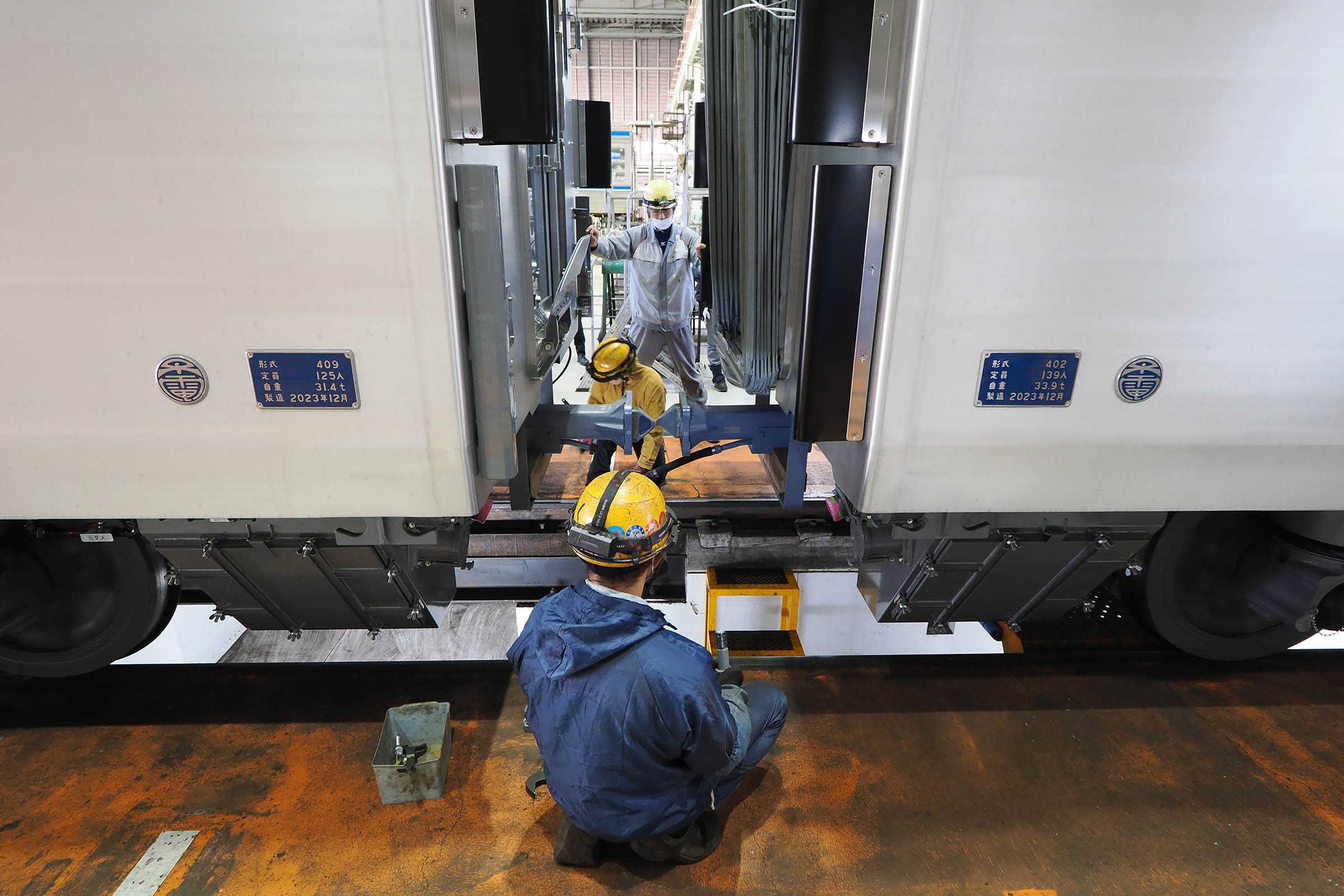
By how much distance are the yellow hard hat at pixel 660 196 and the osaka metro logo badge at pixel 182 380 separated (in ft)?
11.6

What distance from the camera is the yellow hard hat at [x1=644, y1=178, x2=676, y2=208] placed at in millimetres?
4566

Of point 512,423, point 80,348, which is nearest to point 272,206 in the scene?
point 80,348

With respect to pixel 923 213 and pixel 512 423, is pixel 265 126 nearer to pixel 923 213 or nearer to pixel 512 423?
pixel 512 423

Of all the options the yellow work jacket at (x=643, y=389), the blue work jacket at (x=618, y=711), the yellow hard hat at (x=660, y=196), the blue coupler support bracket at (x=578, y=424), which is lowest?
the blue work jacket at (x=618, y=711)

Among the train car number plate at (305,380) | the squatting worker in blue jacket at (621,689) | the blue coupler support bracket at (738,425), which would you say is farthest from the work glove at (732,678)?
the train car number plate at (305,380)

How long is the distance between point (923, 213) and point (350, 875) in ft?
7.21

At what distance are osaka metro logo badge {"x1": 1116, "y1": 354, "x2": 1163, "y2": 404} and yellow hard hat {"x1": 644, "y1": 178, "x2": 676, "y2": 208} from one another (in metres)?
3.52

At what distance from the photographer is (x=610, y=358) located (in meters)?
2.95

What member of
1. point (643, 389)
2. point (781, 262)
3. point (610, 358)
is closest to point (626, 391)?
point (643, 389)

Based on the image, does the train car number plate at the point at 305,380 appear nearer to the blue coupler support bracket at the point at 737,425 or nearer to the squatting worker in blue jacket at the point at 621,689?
the squatting worker in blue jacket at the point at 621,689

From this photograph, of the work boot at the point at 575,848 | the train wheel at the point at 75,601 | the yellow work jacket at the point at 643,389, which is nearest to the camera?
the work boot at the point at 575,848

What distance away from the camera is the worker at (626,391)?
2953 mm

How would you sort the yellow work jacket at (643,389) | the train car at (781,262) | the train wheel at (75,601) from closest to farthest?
the train car at (781,262)
the train wheel at (75,601)
the yellow work jacket at (643,389)

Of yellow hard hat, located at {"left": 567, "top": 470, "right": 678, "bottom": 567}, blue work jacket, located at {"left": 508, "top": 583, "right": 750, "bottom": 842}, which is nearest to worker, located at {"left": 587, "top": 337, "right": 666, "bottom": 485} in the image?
yellow hard hat, located at {"left": 567, "top": 470, "right": 678, "bottom": 567}
